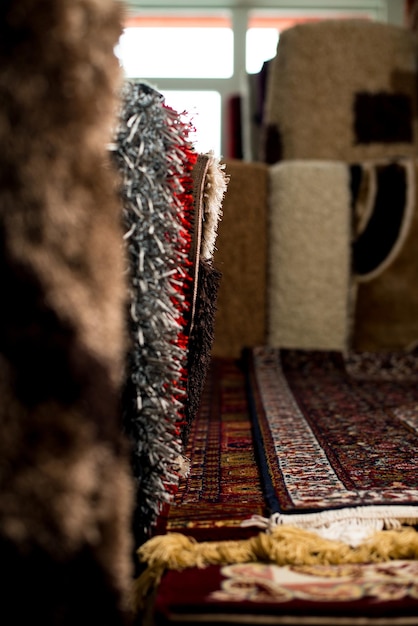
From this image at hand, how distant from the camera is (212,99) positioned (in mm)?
3639

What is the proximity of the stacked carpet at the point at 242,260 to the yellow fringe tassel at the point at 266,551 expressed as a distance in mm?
1665

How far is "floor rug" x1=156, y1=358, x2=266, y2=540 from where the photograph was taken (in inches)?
32.9

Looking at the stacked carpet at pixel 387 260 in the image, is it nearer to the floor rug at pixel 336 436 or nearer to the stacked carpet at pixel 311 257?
the stacked carpet at pixel 311 257

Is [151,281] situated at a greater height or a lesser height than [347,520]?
greater

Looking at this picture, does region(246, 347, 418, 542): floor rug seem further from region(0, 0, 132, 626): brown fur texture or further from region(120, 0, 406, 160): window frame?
region(120, 0, 406, 160): window frame

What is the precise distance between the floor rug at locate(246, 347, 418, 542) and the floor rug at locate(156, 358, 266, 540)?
3 cm

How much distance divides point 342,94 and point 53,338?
8.26 feet

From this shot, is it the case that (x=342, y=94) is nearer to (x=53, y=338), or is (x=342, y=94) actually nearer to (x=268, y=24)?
(x=268, y=24)

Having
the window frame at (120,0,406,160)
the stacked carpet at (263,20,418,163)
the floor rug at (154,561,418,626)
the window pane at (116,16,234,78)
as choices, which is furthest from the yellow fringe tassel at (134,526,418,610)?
the window pane at (116,16,234,78)

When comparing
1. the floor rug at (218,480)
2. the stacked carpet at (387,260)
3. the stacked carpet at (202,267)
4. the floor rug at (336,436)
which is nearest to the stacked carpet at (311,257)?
the stacked carpet at (387,260)

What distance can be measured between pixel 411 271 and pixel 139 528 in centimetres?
187

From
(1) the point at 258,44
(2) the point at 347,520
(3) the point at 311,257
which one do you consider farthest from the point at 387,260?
(1) the point at 258,44

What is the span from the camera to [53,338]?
0.49m

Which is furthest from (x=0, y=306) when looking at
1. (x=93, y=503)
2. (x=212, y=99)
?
(x=212, y=99)
